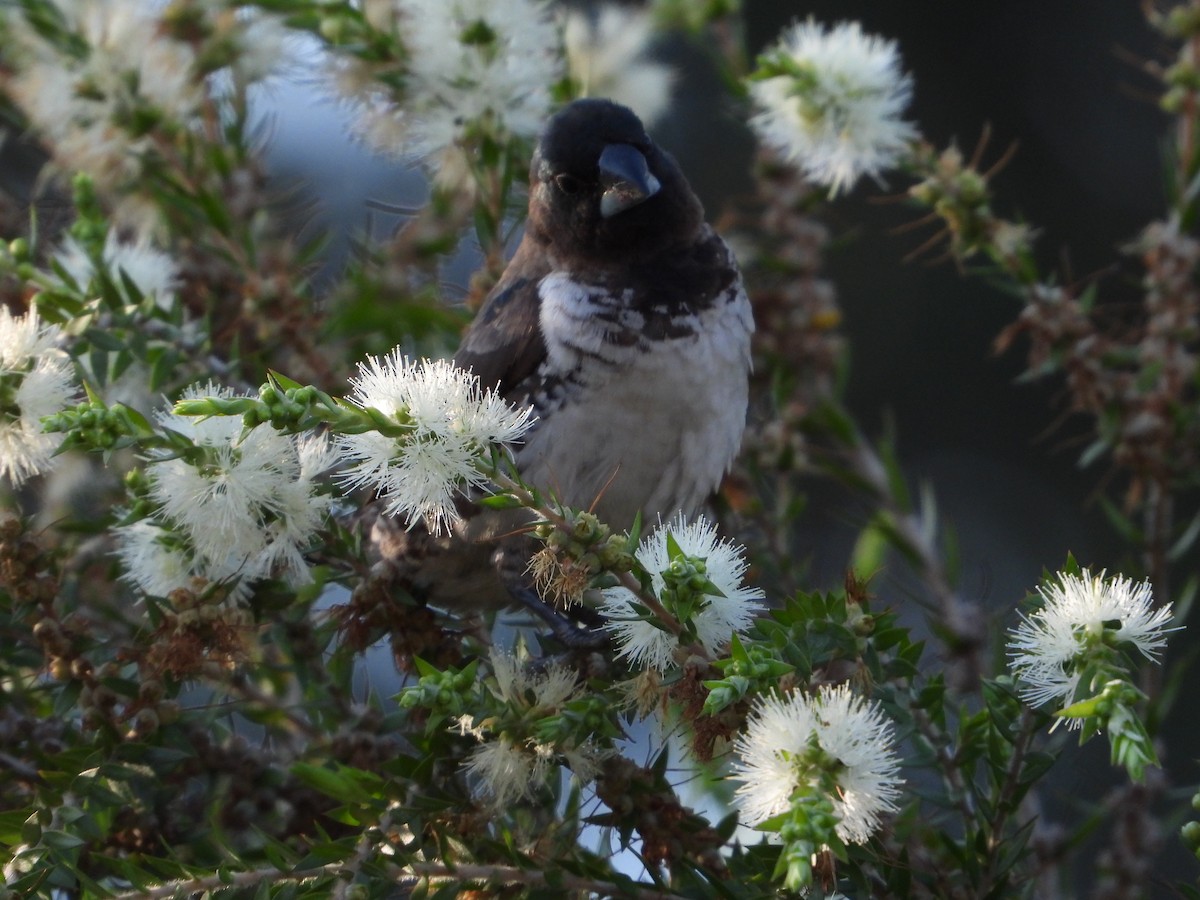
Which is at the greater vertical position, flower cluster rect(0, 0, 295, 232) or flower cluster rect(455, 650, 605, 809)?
flower cluster rect(0, 0, 295, 232)

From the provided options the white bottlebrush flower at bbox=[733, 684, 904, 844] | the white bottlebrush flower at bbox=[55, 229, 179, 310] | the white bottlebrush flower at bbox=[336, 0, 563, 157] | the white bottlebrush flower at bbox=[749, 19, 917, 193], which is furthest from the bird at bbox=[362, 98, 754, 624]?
the white bottlebrush flower at bbox=[733, 684, 904, 844]

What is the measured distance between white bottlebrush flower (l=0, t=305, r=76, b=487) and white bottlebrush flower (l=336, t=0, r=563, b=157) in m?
0.83

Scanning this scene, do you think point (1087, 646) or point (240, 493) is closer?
point (1087, 646)

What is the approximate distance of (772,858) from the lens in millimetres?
1462

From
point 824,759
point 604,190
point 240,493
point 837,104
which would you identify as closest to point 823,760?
point 824,759

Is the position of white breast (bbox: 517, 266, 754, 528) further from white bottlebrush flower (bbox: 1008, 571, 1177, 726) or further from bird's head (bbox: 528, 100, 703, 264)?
white bottlebrush flower (bbox: 1008, 571, 1177, 726)

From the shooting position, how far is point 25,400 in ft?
5.27

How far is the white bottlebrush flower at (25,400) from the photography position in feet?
5.24

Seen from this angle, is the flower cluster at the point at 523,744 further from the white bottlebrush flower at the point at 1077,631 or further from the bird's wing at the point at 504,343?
the bird's wing at the point at 504,343

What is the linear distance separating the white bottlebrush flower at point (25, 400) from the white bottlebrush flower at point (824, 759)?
873 mm

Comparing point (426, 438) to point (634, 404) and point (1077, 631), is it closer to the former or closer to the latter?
point (1077, 631)

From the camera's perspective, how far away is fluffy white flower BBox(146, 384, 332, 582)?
5.24 feet

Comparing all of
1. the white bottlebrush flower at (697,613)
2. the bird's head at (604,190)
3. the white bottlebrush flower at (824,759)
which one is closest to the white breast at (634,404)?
the bird's head at (604,190)

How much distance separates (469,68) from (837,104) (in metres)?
0.59
